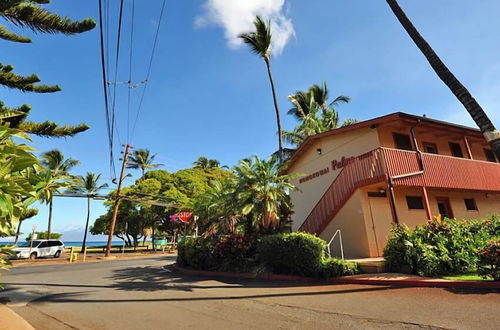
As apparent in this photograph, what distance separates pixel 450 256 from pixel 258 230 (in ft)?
23.6

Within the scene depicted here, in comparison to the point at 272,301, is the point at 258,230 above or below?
above

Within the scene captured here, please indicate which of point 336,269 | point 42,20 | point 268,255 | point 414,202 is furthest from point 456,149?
point 42,20

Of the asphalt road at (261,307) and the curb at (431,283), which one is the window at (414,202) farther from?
the asphalt road at (261,307)

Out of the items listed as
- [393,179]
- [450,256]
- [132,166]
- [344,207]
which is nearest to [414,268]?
[450,256]

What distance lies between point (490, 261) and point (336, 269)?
13.4ft

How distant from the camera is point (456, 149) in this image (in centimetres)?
1723

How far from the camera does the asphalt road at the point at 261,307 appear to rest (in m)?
5.28

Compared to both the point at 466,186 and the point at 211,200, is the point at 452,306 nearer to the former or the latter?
the point at 466,186


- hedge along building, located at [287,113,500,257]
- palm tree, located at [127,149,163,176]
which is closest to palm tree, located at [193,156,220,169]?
palm tree, located at [127,149,163,176]

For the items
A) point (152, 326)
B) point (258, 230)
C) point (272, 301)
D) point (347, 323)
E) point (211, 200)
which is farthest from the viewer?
point (211, 200)

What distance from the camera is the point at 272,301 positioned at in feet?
23.9

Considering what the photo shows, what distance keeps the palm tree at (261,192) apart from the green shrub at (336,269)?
3.55m

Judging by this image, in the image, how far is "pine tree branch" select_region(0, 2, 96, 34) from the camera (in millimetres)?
5910

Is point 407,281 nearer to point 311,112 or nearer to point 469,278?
point 469,278
